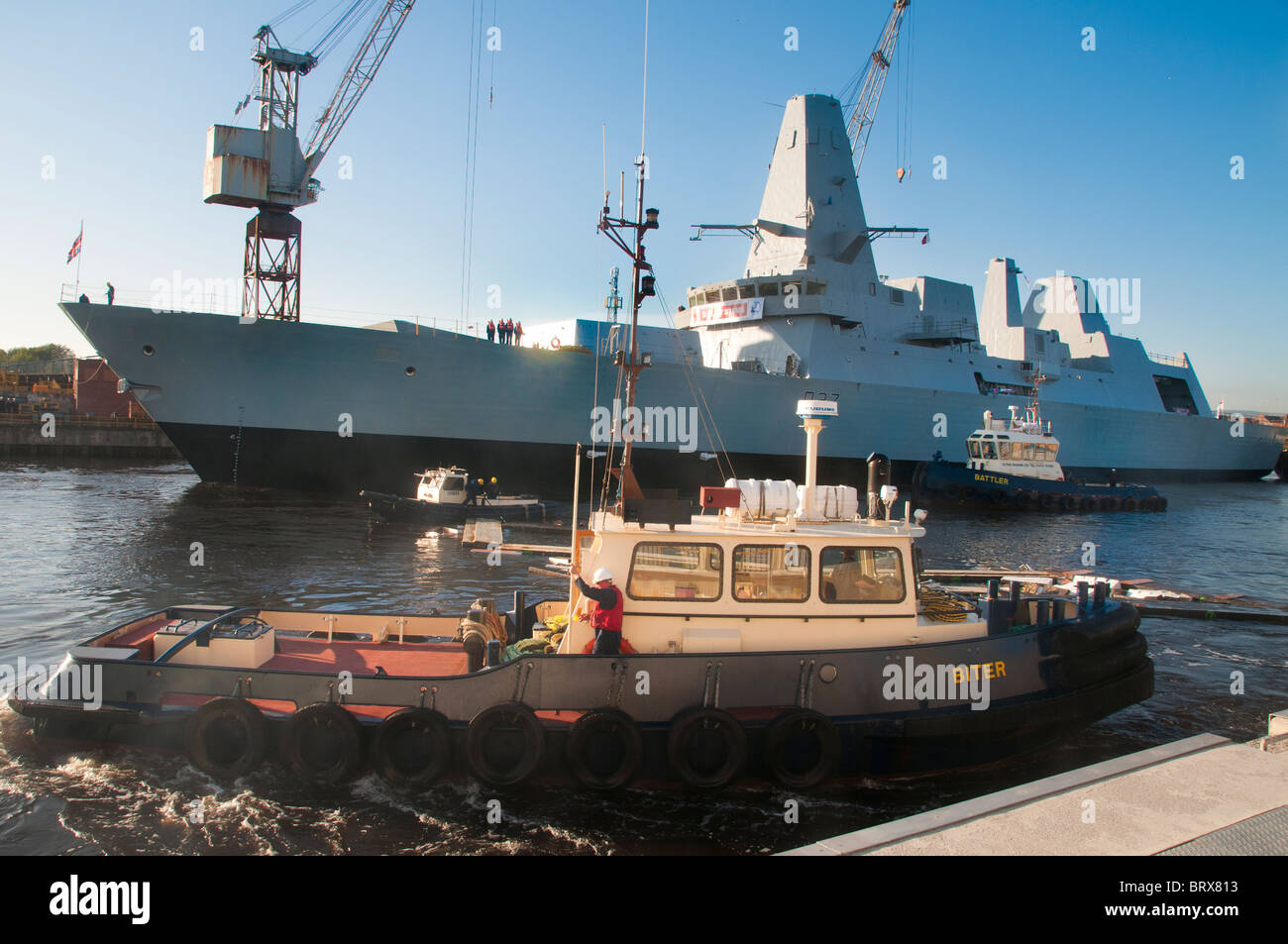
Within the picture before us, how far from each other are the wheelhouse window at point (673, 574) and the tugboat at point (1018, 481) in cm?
3012

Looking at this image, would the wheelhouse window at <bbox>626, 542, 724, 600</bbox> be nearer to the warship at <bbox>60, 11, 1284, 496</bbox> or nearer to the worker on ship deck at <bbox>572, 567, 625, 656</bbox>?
the worker on ship deck at <bbox>572, 567, 625, 656</bbox>

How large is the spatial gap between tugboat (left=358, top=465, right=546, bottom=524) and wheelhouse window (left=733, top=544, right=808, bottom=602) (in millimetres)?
17760

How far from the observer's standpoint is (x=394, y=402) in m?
29.2

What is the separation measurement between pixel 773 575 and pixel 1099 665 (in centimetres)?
389

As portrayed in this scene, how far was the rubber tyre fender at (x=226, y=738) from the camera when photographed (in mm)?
7195

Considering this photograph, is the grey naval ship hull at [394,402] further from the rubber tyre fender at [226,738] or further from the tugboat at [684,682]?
the rubber tyre fender at [226,738]

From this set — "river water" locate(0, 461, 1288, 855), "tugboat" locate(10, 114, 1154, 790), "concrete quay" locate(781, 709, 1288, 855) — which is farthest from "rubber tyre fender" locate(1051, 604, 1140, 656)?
"concrete quay" locate(781, 709, 1288, 855)

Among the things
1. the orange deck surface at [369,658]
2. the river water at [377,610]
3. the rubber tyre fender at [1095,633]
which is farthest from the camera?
the rubber tyre fender at [1095,633]

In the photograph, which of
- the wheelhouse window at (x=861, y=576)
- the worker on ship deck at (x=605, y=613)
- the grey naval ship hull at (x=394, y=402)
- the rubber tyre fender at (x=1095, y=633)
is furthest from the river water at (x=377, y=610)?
the grey naval ship hull at (x=394, y=402)

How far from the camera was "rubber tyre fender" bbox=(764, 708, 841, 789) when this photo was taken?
23.6 ft

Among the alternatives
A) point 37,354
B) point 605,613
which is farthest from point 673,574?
point 37,354
